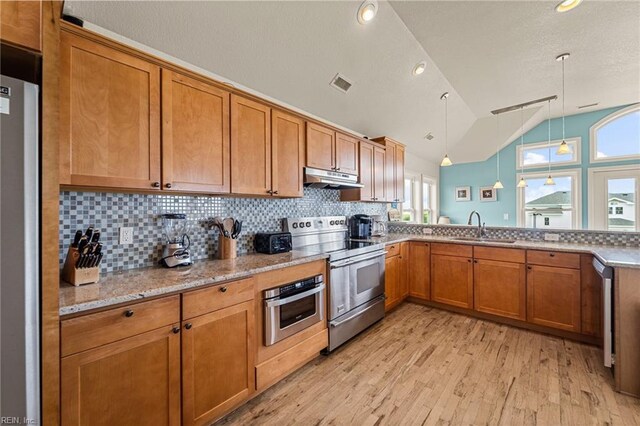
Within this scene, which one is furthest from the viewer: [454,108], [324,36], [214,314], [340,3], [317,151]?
[454,108]

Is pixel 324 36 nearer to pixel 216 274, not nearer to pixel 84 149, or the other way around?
pixel 84 149

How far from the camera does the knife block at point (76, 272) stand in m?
1.43

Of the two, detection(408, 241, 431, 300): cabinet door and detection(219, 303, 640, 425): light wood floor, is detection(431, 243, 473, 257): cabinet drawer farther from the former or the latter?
detection(219, 303, 640, 425): light wood floor

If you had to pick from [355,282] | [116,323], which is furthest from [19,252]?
[355,282]

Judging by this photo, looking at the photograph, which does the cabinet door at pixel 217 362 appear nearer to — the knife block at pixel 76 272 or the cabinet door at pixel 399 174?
the knife block at pixel 76 272

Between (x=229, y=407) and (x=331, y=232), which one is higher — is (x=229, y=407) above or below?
below

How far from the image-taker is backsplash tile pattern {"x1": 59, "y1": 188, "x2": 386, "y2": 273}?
1.65 meters

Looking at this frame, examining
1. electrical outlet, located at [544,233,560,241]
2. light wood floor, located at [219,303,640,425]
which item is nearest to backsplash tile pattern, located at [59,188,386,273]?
light wood floor, located at [219,303,640,425]

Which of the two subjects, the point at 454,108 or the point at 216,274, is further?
the point at 454,108

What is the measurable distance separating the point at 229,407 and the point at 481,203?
7121 millimetres

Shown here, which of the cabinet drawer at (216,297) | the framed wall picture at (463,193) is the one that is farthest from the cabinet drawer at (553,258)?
the framed wall picture at (463,193)

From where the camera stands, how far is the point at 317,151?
9.50 ft

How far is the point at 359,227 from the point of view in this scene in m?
3.76

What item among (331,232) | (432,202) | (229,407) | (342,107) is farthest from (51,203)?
(432,202)
